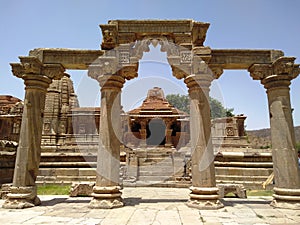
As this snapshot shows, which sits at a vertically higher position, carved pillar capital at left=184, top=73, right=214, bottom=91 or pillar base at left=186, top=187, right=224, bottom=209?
carved pillar capital at left=184, top=73, right=214, bottom=91

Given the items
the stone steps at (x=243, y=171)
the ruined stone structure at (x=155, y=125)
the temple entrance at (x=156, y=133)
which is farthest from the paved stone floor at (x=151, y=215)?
the temple entrance at (x=156, y=133)

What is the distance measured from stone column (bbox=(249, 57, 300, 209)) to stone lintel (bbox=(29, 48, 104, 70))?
16.8 feet

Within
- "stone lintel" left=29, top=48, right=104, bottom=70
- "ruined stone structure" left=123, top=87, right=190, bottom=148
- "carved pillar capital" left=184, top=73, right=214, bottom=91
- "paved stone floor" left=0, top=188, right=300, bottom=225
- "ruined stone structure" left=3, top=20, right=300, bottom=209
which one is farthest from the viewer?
"ruined stone structure" left=123, top=87, right=190, bottom=148

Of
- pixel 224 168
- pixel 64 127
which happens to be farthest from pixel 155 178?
pixel 64 127

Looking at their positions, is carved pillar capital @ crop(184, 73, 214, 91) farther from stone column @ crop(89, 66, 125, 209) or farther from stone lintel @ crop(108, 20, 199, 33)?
stone column @ crop(89, 66, 125, 209)

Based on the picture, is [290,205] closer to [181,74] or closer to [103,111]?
[181,74]

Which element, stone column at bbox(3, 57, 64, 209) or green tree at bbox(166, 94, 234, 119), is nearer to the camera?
stone column at bbox(3, 57, 64, 209)

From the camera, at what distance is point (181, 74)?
7324mm

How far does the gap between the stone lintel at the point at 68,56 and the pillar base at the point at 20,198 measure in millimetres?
3871

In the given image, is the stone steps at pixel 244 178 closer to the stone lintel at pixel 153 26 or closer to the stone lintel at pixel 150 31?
the stone lintel at pixel 150 31

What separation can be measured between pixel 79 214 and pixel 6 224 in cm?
149

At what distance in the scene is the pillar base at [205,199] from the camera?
20.3 ft

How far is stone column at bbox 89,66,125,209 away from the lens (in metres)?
6.45

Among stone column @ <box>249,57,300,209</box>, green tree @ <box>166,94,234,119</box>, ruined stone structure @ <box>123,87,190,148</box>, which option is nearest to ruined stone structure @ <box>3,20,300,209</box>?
stone column @ <box>249,57,300,209</box>
